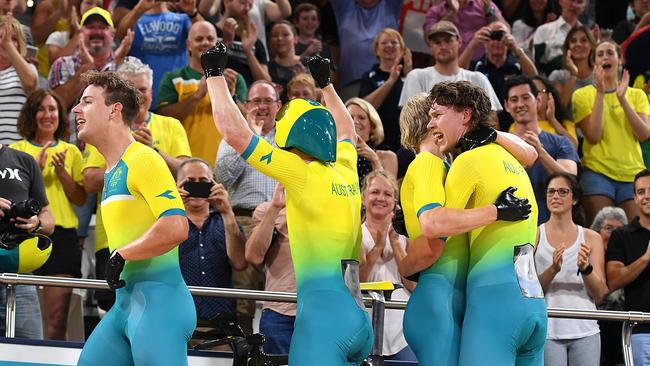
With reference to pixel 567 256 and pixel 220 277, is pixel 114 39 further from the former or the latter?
pixel 567 256

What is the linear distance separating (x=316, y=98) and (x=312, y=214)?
367cm

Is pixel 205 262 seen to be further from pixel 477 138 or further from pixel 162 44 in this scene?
pixel 162 44

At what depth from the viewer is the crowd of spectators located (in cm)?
702

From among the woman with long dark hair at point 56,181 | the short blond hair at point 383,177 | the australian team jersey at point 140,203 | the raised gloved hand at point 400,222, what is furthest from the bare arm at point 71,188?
the raised gloved hand at point 400,222

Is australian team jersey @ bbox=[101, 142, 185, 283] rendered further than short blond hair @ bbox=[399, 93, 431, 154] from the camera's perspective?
No

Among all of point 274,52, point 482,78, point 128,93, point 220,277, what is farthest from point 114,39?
point 128,93

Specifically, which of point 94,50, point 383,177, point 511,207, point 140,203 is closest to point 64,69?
point 94,50

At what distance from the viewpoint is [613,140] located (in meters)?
9.62

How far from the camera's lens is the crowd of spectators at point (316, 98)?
7.02 metres

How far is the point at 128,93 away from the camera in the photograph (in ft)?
18.0

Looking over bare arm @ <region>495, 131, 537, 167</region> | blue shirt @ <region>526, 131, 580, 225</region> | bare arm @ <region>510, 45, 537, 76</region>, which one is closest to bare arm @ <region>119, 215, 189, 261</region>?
bare arm @ <region>495, 131, 537, 167</region>

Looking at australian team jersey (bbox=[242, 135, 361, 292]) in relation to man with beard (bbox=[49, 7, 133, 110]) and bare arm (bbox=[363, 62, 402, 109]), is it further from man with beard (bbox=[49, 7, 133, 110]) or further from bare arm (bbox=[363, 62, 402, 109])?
bare arm (bbox=[363, 62, 402, 109])

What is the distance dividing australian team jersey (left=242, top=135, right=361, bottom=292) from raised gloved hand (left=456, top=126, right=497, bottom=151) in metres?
0.66

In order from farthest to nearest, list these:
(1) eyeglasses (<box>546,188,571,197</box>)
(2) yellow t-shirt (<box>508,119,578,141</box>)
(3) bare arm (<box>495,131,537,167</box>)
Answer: (2) yellow t-shirt (<box>508,119,578,141</box>) < (1) eyeglasses (<box>546,188,571,197</box>) < (3) bare arm (<box>495,131,537,167</box>)
